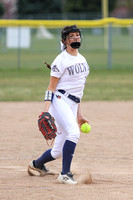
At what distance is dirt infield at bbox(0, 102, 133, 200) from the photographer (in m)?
4.78

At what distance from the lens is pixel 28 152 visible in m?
6.93

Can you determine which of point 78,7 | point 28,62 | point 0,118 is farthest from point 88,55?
point 78,7

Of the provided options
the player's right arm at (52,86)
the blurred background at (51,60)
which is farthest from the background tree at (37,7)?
the player's right arm at (52,86)

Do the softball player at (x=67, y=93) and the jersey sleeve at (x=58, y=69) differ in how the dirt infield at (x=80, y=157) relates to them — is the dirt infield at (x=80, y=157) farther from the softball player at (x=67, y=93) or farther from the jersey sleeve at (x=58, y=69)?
the jersey sleeve at (x=58, y=69)

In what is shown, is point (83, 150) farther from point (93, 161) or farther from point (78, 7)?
point (78, 7)

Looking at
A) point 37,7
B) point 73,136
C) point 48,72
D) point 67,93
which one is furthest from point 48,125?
point 37,7

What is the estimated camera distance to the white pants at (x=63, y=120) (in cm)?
516

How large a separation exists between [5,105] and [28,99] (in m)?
1.05

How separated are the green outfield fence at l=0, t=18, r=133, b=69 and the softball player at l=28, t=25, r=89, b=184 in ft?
47.5

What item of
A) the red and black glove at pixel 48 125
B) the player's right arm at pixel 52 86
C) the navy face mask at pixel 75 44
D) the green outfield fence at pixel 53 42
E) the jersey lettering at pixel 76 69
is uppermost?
the navy face mask at pixel 75 44

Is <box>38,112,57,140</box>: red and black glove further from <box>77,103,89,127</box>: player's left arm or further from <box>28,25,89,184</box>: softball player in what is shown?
<box>77,103,89,127</box>: player's left arm

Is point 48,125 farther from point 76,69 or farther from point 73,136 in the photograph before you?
point 76,69

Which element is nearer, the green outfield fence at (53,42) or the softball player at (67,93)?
the softball player at (67,93)

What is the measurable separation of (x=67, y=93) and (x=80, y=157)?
162 cm
